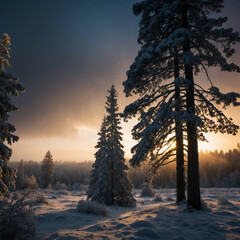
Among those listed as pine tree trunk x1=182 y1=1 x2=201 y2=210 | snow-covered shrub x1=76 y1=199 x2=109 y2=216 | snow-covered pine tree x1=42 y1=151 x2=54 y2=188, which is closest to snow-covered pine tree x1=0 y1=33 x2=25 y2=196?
snow-covered shrub x1=76 y1=199 x2=109 y2=216

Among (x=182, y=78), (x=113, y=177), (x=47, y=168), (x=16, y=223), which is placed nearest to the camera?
(x=16, y=223)

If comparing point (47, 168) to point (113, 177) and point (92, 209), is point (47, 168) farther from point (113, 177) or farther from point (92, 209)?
point (92, 209)

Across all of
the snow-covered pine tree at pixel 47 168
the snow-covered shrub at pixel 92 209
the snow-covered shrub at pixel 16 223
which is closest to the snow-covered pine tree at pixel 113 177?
the snow-covered shrub at pixel 92 209

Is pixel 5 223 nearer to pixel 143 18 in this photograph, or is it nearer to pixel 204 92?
pixel 204 92

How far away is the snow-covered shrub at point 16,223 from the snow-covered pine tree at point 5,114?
3.85 metres

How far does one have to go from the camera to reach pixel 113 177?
56.7 feet

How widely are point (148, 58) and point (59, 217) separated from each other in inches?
338

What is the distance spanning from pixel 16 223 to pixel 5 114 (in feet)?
20.5

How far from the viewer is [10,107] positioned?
8.30m

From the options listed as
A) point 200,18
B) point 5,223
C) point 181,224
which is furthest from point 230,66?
point 5,223

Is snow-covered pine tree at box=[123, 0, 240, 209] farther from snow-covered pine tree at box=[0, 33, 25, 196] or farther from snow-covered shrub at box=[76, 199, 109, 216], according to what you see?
snow-covered pine tree at box=[0, 33, 25, 196]

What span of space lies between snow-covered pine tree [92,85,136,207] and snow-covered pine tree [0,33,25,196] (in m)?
9.99

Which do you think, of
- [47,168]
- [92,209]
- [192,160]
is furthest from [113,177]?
[47,168]

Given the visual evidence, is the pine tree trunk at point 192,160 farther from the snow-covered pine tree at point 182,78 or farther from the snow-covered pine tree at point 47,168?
the snow-covered pine tree at point 47,168
